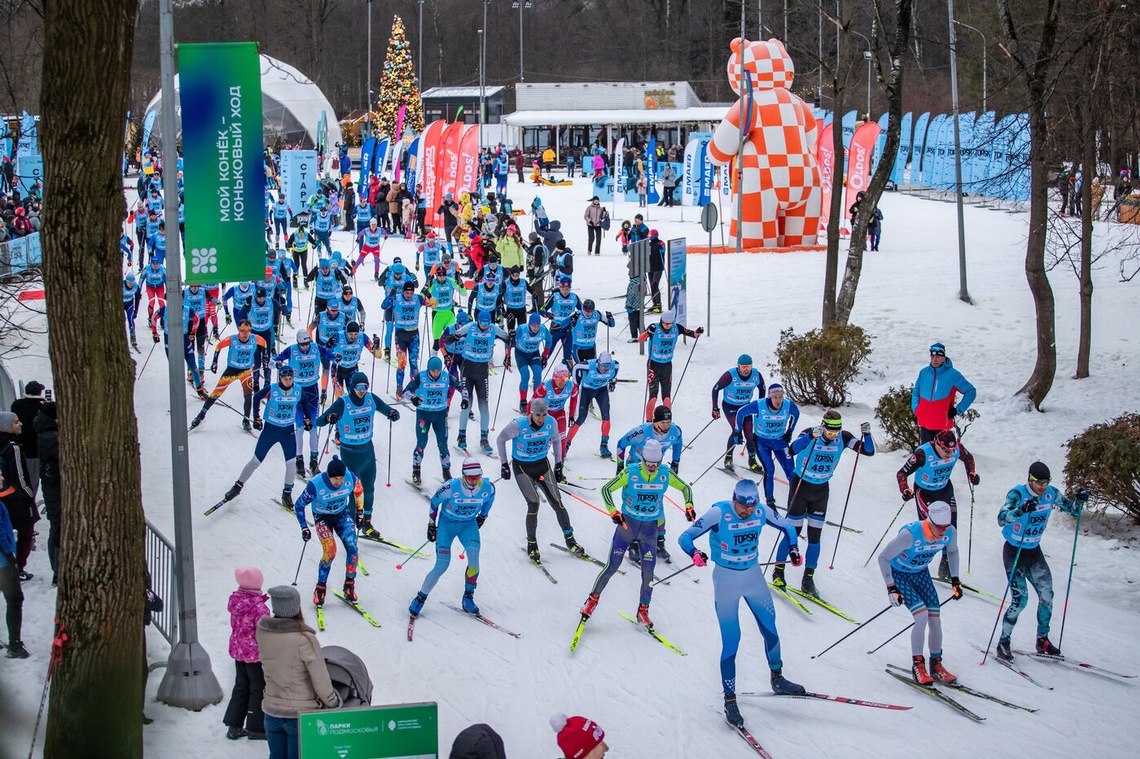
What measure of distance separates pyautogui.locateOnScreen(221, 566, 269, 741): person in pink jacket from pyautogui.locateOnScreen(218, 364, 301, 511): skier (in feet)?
15.8

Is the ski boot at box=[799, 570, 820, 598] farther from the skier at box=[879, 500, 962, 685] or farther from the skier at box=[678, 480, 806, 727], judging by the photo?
the skier at box=[678, 480, 806, 727]

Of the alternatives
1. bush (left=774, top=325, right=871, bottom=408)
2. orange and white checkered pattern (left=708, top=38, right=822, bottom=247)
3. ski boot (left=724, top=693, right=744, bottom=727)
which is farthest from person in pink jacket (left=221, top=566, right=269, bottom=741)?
orange and white checkered pattern (left=708, top=38, right=822, bottom=247)

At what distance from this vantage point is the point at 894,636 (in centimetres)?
905

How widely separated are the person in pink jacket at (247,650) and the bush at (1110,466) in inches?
339

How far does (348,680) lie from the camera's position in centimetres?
665

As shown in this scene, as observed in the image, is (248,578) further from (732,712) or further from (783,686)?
(783,686)

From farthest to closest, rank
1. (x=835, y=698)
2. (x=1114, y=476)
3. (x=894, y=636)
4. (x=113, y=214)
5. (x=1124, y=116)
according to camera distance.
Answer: (x=1124, y=116) < (x=1114, y=476) < (x=894, y=636) < (x=835, y=698) < (x=113, y=214)

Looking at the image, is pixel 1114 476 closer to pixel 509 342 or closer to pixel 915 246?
pixel 509 342

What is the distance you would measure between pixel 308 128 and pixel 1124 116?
4802cm

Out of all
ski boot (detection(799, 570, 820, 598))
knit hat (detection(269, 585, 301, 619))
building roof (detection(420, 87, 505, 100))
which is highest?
building roof (detection(420, 87, 505, 100))

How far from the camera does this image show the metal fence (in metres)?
8.80

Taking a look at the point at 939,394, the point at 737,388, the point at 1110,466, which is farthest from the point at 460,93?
the point at 1110,466

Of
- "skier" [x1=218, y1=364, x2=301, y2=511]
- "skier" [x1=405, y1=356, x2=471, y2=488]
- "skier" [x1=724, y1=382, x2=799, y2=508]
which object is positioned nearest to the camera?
"skier" [x1=724, y1=382, x2=799, y2=508]

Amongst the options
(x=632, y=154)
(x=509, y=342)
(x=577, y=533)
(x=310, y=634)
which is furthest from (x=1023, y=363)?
(x=632, y=154)
